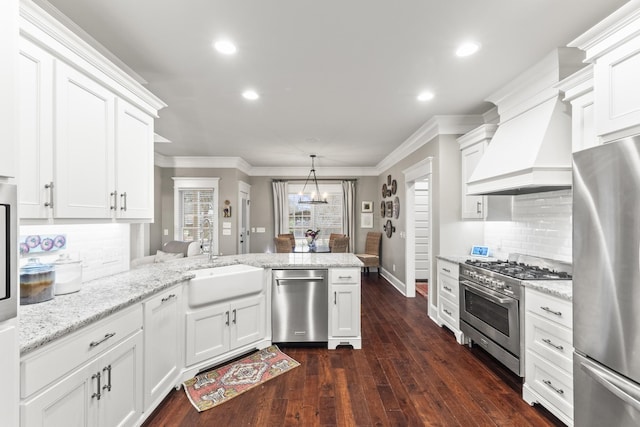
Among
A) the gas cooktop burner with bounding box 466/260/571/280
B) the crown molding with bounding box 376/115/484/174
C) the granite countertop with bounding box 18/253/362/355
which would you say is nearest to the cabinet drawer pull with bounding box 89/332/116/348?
the granite countertop with bounding box 18/253/362/355

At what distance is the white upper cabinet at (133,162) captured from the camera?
6.82ft

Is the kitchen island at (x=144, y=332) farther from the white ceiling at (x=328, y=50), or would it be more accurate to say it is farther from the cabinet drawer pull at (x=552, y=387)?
the white ceiling at (x=328, y=50)

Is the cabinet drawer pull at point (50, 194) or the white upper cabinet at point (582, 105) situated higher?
the white upper cabinet at point (582, 105)

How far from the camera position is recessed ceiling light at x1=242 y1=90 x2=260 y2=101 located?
303cm

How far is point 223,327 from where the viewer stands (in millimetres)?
2689

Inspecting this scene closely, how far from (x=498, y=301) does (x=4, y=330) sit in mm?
3021

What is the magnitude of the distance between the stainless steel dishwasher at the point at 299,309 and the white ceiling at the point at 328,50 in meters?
1.96

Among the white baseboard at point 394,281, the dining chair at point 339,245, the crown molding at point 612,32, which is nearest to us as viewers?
the crown molding at point 612,32

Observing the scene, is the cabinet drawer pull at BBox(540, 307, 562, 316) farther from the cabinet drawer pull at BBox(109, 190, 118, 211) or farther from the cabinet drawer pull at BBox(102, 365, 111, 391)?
the cabinet drawer pull at BBox(109, 190, 118, 211)

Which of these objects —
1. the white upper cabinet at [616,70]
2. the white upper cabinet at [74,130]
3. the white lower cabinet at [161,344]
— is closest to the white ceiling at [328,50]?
the white upper cabinet at [616,70]

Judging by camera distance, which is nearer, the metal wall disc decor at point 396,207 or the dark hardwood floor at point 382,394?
the dark hardwood floor at point 382,394

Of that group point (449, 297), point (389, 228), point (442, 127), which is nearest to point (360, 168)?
point (389, 228)

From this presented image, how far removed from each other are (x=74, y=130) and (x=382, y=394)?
280cm

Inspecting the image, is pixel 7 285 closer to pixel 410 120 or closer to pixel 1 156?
pixel 1 156
